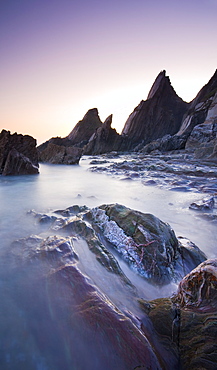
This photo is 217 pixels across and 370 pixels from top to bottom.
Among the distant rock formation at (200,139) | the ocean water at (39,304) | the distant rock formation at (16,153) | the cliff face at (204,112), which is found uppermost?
the cliff face at (204,112)

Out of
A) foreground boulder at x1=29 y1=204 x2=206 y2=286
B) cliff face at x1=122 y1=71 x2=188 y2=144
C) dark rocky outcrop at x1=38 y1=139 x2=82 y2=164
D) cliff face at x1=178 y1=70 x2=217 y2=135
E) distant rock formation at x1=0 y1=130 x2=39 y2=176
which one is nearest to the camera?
foreground boulder at x1=29 y1=204 x2=206 y2=286

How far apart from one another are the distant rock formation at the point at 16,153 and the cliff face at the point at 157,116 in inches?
1833

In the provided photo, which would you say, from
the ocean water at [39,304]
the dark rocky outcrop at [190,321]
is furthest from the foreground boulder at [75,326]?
the dark rocky outcrop at [190,321]

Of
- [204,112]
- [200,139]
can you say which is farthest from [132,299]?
[204,112]

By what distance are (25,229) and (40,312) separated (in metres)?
1.71

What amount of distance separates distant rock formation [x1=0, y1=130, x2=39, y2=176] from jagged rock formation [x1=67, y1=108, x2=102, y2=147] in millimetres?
57001

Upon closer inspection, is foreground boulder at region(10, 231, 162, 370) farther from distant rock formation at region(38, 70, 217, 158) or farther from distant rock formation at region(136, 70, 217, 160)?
distant rock formation at region(38, 70, 217, 158)

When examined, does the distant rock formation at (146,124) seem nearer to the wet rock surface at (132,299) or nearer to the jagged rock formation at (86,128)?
the jagged rock formation at (86,128)

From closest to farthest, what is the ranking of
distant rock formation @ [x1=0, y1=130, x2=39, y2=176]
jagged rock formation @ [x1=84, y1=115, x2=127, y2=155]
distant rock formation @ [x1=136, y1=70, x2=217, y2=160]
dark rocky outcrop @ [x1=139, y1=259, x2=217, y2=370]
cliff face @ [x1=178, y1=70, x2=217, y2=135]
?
dark rocky outcrop @ [x1=139, y1=259, x2=217, y2=370]
distant rock formation @ [x1=0, y1=130, x2=39, y2=176]
distant rock formation @ [x1=136, y1=70, x2=217, y2=160]
cliff face @ [x1=178, y1=70, x2=217, y2=135]
jagged rock formation @ [x1=84, y1=115, x2=127, y2=155]

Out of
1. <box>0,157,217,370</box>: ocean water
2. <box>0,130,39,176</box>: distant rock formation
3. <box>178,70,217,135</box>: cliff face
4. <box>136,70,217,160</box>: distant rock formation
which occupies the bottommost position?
<box>0,157,217,370</box>: ocean water

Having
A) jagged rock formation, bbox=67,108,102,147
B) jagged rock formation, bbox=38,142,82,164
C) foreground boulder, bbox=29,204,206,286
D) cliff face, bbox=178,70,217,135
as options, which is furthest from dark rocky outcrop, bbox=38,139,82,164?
jagged rock formation, bbox=67,108,102,147

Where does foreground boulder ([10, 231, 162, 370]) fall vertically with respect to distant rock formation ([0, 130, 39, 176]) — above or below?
below

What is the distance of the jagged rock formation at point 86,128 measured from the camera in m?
69.3

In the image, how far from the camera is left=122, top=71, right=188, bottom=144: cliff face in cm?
5591
